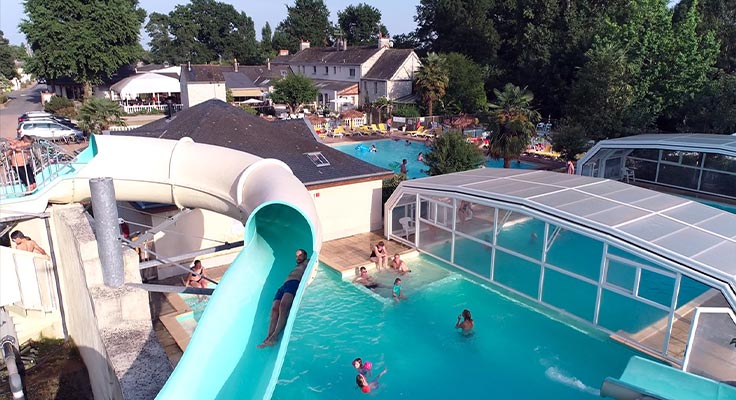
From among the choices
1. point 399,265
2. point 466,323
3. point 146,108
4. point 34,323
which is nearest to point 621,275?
point 466,323

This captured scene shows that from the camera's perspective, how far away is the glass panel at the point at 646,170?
86.8 feet

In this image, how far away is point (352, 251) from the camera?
58.1 ft

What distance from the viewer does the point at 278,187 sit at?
294 inches

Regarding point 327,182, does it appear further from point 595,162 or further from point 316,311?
point 595,162

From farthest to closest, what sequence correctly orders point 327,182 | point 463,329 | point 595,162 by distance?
point 595,162
point 327,182
point 463,329

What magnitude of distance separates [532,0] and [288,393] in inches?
1975

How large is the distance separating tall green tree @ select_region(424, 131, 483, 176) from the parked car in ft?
88.5

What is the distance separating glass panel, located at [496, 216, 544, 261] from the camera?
14.6m

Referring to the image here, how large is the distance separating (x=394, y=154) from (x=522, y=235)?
22946 mm

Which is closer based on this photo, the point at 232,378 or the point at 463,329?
the point at 232,378

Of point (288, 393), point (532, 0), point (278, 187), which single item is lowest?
point (288, 393)

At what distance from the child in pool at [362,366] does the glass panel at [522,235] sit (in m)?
5.73

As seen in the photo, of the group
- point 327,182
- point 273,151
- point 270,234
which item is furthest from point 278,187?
point 273,151

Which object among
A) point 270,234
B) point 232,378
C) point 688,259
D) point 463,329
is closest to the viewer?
point 232,378
